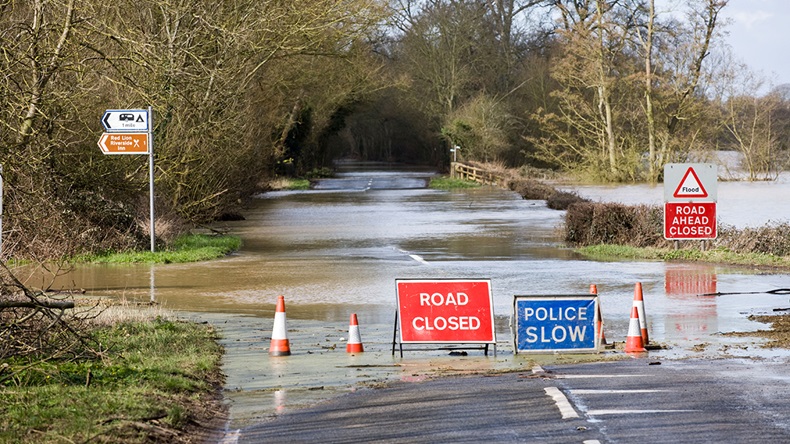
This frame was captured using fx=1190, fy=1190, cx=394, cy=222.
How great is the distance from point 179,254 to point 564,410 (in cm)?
1725

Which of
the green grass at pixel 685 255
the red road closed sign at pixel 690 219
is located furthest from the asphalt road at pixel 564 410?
the red road closed sign at pixel 690 219

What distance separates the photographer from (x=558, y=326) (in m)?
12.7

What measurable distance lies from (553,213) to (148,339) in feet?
101

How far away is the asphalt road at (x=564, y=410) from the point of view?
320 inches

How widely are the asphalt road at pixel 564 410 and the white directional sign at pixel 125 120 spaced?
47.4ft

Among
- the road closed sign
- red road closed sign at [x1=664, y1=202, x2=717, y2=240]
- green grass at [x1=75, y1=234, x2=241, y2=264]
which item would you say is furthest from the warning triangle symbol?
green grass at [x1=75, y1=234, x2=241, y2=264]

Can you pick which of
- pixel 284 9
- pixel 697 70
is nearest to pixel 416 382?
pixel 284 9

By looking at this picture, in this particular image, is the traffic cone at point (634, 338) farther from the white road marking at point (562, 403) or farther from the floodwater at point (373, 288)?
the white road marking at point (562, 403)

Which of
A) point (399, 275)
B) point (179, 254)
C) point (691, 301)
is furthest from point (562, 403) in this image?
point (179, 254)

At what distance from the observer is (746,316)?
1561cm

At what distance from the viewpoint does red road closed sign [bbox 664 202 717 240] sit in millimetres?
24500

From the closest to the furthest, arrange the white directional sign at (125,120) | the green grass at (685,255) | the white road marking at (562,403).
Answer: the white road marking at (562,403)
the green grass at (685,255)
the white directional sign at (125,120)

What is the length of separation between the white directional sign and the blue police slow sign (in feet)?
43.7

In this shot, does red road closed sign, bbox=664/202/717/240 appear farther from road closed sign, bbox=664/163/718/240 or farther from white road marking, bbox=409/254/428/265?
white road marking, bbox=409/254/428/265
